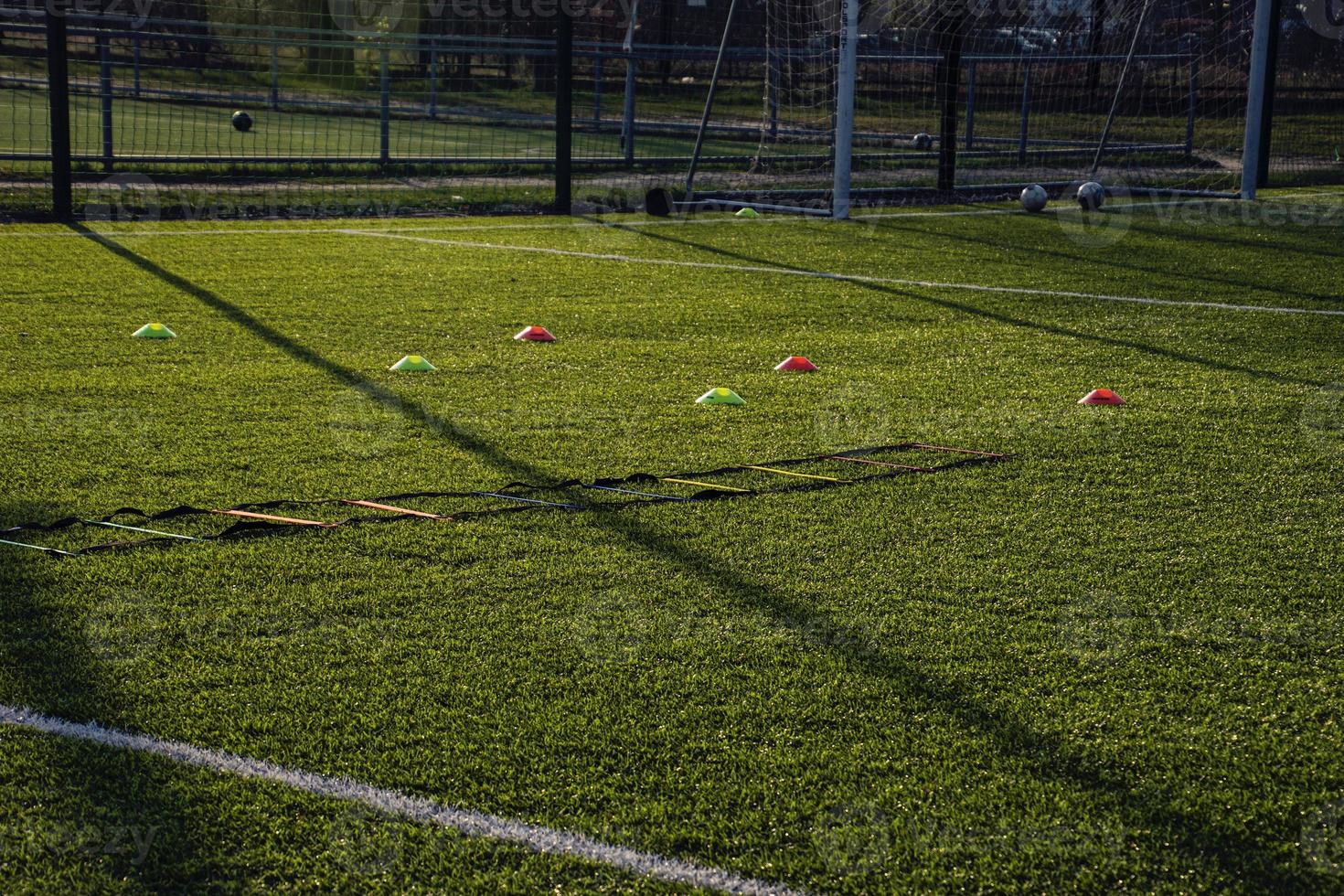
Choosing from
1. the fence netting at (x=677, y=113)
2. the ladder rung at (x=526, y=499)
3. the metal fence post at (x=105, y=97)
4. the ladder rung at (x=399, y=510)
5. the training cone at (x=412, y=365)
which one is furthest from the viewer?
the fence netting at (x=677, y=113)

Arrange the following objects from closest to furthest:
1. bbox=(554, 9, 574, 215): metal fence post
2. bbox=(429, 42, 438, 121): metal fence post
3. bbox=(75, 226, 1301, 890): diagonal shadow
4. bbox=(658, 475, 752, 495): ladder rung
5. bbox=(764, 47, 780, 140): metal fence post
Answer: bbox=(75, 226, 1301, 890): diagonal shadow < bbox=(658, 475, 752, 495): ladder rung < bbox=(554, 9, 574, 215): metal fence post < bbox=(764, 47, 780, 140): metal fence post < bbox=(429, 42, 438, 121): metal fence post

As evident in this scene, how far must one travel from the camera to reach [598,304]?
8844 mm

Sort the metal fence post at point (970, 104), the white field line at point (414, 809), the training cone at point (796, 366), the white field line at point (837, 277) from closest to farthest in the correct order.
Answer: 1. the white field line at point (414, 809)
2. the training cone at point (796, 366)
3. the white field line at point (837, 277)
4. the metal fence post at point (970, 104)

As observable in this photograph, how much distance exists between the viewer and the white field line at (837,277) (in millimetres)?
9047

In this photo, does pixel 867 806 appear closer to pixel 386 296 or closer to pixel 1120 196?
pixel 386 296

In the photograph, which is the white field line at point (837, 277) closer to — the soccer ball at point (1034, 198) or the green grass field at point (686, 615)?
the green grass field at point (686, 615)

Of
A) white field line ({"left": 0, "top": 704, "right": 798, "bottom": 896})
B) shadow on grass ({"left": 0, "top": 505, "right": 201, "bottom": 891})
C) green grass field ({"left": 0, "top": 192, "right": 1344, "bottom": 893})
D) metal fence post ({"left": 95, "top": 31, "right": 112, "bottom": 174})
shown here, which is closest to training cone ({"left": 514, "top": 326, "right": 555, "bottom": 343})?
green grass field ({"left": 0, "top": 192, "right": 1344, "bottom": 893})

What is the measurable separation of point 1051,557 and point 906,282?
→ 5.95 metres

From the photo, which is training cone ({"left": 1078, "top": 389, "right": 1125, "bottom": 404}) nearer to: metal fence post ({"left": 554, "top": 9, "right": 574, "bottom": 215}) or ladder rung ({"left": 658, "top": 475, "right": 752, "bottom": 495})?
ladder rung ({"left": 658, "top": 475, "right": 752, "bottom": 495})

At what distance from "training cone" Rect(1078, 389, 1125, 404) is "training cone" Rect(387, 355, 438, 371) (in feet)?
10.1

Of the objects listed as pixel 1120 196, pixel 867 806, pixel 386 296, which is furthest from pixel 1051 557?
pixel 1120 196

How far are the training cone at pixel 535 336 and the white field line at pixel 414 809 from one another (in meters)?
4.71

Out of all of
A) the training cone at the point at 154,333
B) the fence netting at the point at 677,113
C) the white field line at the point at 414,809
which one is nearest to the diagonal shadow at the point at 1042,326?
the fence netting at the point at 677,113

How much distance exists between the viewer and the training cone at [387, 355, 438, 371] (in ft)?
22.4
